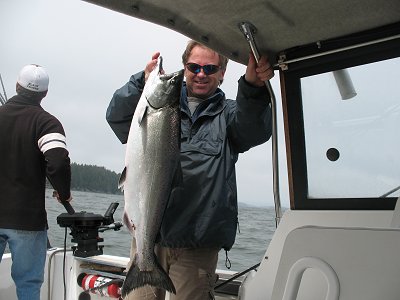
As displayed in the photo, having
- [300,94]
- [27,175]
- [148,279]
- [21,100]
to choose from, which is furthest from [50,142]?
[300,94]

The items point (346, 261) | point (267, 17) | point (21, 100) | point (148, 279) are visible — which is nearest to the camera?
point (346, 261)

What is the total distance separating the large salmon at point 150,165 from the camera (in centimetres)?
245

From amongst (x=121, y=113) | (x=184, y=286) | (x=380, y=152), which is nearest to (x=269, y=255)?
(x=184, y=286)

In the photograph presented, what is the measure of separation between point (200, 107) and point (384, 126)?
1123 millimetres

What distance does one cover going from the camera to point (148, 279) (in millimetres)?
2410

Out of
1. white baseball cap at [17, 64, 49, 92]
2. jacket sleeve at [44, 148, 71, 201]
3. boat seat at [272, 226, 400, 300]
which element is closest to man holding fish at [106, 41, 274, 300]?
boat seat at [272, 226, 400, 300]

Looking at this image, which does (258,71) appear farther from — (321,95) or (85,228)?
(85,228)

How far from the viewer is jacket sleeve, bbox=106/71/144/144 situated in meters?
2.75

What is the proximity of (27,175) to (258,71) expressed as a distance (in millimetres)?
2607

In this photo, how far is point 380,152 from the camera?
7.70ft

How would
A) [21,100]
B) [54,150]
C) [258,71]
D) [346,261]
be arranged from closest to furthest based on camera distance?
[346,261] → [258,71] → [54,150] → [21,100]

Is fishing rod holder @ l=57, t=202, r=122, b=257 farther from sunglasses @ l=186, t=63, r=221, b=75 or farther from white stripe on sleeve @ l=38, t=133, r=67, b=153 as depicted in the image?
sunglasses @ l=186, t=63, r=221, b=75

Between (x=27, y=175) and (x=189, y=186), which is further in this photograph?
(x=27, y=175)

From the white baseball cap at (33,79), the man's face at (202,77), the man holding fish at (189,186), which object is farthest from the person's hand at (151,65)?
the white baseball cap at (33,79)
